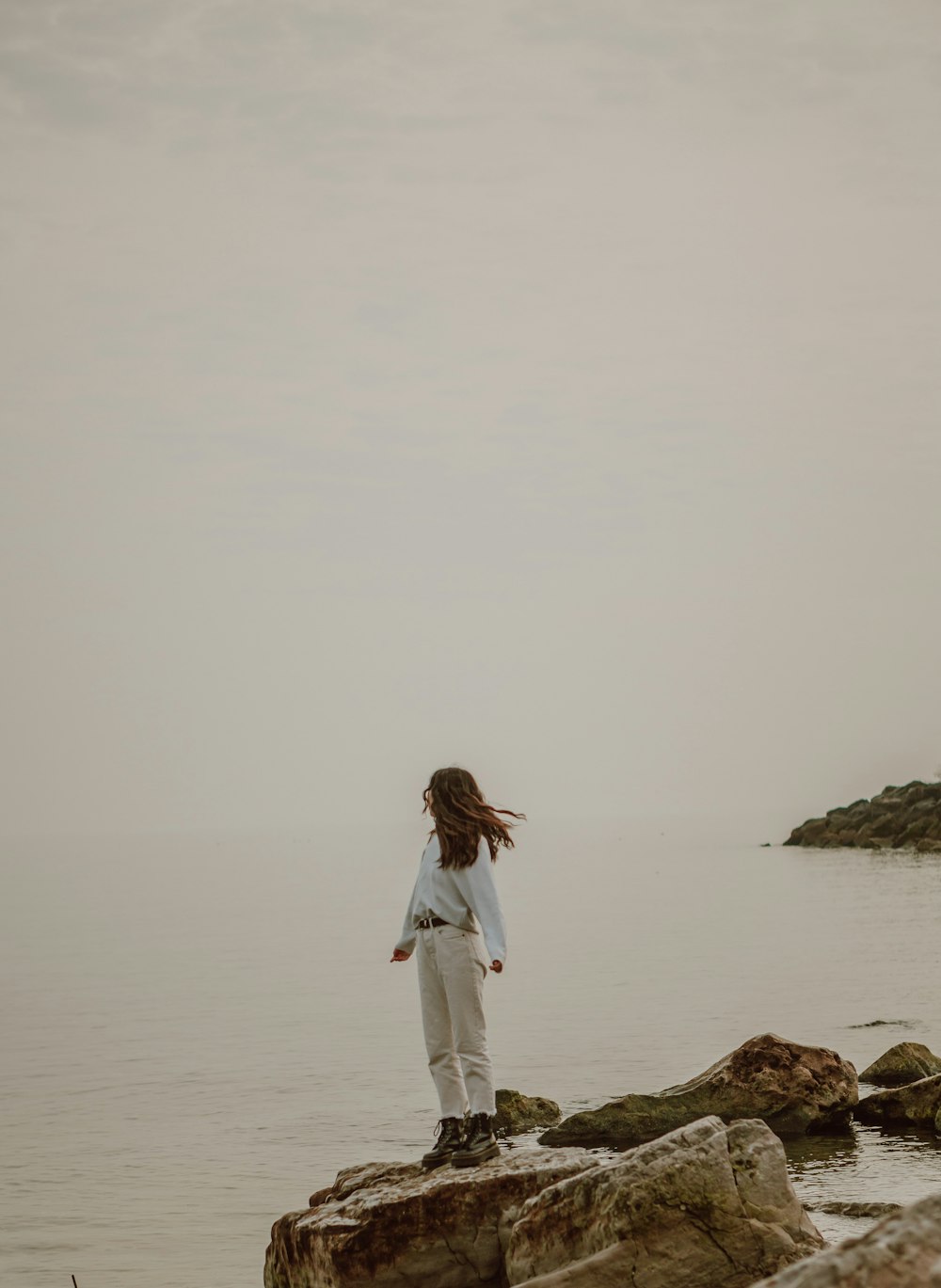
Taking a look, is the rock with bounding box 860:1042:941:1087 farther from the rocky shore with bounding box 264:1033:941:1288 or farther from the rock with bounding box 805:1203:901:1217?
the rocky shore with bounding box 264:1033:941:1288

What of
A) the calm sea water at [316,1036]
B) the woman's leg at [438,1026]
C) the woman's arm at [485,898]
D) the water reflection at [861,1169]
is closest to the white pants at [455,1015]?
the woman's leg at [438,1026]

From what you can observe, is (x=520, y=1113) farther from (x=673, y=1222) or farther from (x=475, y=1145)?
(x=673, y=1222)

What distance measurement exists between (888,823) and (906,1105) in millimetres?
73425

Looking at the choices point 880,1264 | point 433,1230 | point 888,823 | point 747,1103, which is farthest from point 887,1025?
point 888,823

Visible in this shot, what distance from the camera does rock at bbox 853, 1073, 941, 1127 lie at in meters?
13.8

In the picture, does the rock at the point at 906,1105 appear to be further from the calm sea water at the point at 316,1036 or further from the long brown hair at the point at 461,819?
the long brown hair at the point at 461,819

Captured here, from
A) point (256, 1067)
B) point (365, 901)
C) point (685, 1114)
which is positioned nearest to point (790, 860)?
point (365, 901)

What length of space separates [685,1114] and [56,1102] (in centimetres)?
1040

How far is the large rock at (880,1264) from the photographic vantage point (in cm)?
409

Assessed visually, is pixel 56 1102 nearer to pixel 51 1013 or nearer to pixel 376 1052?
pixel 376 1052

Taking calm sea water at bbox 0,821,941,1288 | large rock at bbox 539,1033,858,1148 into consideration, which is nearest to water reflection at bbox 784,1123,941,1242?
calm sea water at bbox 0,821,941,1288

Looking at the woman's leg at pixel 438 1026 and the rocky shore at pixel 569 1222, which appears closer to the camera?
the rocky shore at pixel 569 1222

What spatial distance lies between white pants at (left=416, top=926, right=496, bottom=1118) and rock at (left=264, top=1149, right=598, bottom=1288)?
1.55 ft

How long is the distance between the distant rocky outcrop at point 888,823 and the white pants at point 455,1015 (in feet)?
240
